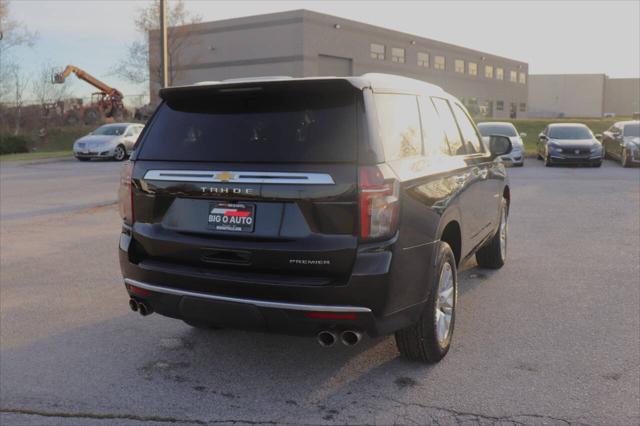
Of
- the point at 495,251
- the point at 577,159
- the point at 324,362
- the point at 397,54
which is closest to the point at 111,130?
the point at 577,159

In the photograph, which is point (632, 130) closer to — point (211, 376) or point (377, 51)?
point (211, 376)

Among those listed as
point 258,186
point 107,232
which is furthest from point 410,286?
point 107,232

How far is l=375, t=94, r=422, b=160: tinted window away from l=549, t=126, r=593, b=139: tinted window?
1990 centimetres

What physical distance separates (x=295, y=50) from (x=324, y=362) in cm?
4634

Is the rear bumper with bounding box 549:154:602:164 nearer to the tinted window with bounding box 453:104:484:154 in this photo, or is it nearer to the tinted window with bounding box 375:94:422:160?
the tinted window with bounding box 453:104:484:154

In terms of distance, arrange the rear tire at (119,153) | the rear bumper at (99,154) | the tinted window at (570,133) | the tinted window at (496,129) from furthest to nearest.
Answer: the rear tire at (119,153) < the rear bumper at (99,154) < the tinted window at (496,129) < the tinted window at (570,133)

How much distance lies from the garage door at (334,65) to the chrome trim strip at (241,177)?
46.9 metres

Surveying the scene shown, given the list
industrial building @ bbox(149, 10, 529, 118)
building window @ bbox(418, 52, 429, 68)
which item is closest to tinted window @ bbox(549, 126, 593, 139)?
industrial building @ bbox(149, 10, 529, 118)

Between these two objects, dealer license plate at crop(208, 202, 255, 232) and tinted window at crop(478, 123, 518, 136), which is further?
tinted window at crop(478, 123, 518, 136)

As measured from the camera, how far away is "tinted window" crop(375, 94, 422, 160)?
3746 millimetres

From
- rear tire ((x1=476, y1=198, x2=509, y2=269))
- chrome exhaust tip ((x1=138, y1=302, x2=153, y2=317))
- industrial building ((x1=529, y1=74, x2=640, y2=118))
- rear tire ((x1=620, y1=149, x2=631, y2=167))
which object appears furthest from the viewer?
industrial building ((x1=529, y1=74, x2=640, y2=118))

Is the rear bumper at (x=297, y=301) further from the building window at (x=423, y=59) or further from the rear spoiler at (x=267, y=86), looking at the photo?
the building window at (x=423, y=59)

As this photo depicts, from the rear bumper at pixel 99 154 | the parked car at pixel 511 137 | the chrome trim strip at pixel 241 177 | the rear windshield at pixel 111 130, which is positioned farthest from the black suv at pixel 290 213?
the rear windshield at pixel 111 130

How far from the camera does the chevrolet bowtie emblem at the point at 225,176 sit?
360cm
